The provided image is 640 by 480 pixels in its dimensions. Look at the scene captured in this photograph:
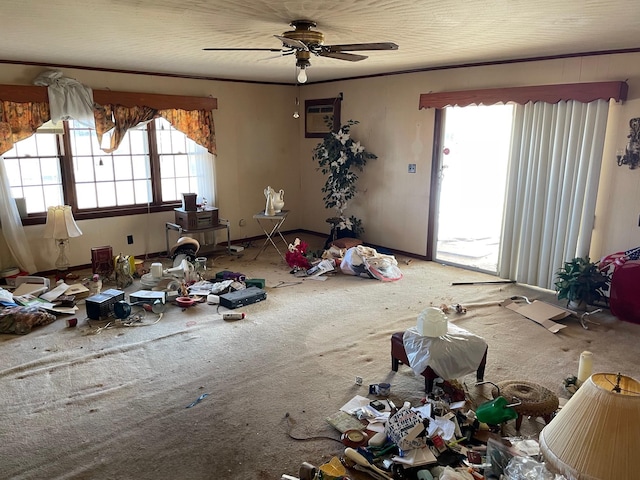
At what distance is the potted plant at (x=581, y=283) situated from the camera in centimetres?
413

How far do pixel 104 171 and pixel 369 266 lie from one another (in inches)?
135

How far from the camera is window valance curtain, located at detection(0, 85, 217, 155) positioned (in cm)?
484

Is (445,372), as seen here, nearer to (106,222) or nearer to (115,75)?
(106,222)

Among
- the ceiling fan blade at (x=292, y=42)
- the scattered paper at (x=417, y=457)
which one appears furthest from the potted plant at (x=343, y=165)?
the scattered paper at (x=417, y=457)

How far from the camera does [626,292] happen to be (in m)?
4.02

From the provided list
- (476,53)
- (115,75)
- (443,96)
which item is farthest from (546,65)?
(115,75)

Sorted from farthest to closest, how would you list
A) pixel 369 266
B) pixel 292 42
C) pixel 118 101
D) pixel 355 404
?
pixel 118 101 < pixel 369 266 < pixel 292 42 < pixel 355 404

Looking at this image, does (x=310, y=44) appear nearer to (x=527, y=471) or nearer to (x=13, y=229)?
(x=527, y=471)

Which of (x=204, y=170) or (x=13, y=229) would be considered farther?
(x=204, y=170)

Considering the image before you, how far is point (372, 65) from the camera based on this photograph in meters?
5.33

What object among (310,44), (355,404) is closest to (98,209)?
(310,44)

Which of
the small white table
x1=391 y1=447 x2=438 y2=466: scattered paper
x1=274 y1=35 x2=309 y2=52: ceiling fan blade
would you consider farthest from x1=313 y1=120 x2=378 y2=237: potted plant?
x1=391 y1=447 x2=438 y2=466: scattered paper

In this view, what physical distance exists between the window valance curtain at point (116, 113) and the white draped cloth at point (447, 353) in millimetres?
4387

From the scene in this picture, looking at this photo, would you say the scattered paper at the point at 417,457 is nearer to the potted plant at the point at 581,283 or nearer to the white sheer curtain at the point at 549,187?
the potted plant at the point at 581,283
